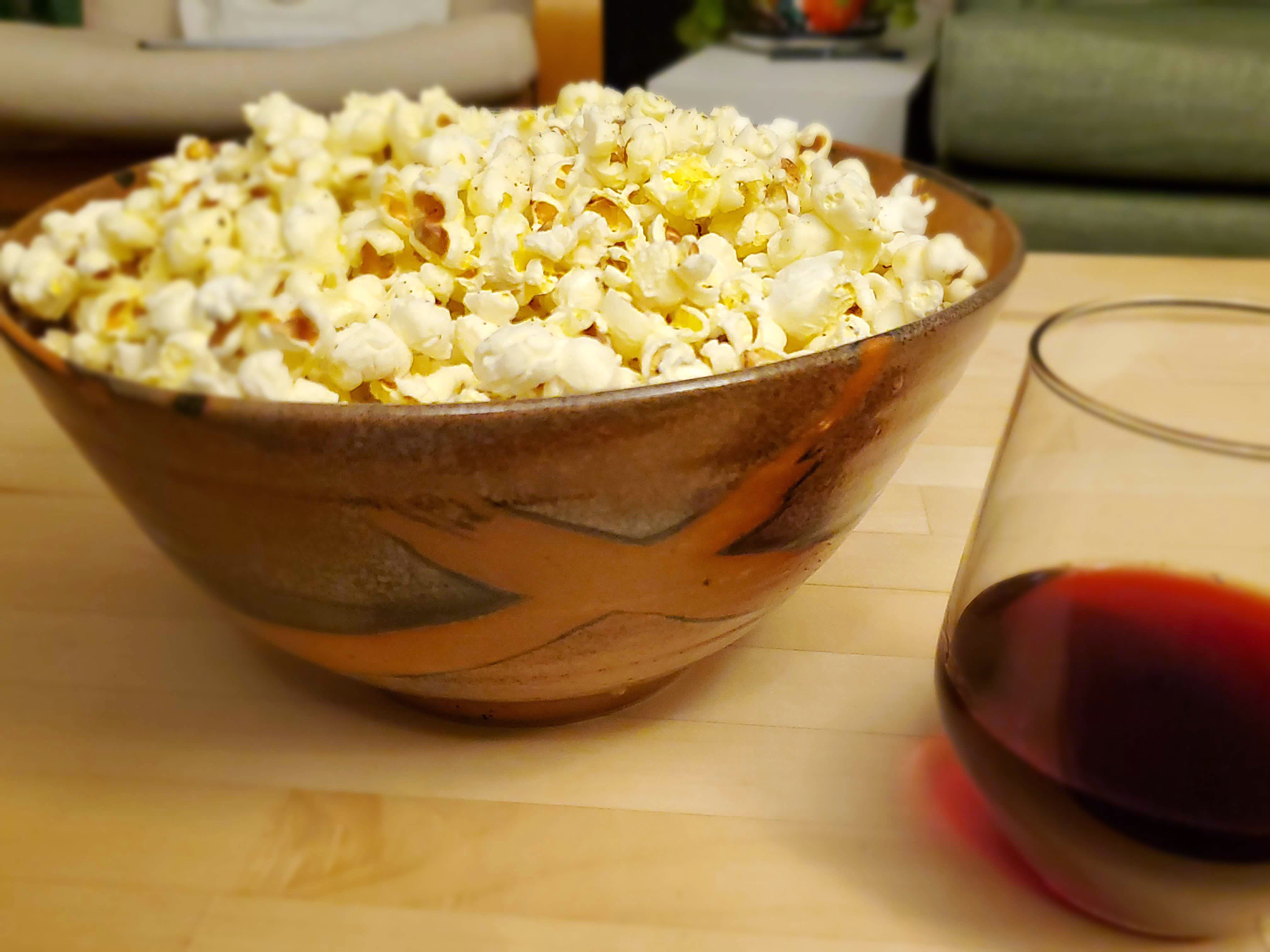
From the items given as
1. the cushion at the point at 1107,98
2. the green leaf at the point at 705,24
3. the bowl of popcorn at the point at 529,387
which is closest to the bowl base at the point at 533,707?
the bowl of popcorn at the point at 529,387

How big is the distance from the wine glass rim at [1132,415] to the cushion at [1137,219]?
1.51 m

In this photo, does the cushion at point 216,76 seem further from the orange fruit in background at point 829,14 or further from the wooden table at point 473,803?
the wooden table at point 473,803

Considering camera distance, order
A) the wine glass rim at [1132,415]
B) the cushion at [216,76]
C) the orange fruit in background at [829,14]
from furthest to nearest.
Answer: the orange fruit in background at [829,14], the cushion at [216,76], the wine glass rim at [1132,415]

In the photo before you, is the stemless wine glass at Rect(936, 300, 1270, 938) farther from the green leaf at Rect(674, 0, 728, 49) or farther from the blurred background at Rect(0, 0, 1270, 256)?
the green leaf at Rect(674, 0, 728, 49)

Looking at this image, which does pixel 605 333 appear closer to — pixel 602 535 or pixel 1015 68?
pixel 602 535

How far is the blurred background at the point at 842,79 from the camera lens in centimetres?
174

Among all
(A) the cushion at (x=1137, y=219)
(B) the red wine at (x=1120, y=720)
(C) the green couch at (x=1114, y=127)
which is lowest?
(A) the cushion at (x=1137, y=219)

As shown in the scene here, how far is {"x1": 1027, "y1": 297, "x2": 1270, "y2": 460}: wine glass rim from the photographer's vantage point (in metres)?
0.30

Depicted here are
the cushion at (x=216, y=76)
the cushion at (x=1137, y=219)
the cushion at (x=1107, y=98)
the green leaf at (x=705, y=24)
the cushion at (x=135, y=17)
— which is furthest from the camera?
the cushion at (x=135, y=17)

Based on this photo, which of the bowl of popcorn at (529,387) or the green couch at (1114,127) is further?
the green couch at (1114,127)

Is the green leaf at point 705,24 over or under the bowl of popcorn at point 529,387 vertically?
under

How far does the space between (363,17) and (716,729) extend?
258cm

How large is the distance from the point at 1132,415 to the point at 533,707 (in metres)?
0.26

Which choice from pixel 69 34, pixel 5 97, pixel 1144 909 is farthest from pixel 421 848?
pixel 69 34
